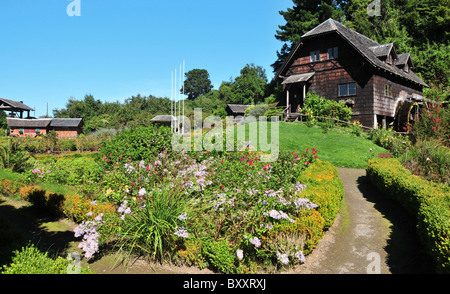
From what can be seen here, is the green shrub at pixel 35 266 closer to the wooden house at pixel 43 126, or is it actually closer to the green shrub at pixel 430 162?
the green shrub at pixel 430 162

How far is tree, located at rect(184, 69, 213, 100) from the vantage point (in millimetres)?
108188

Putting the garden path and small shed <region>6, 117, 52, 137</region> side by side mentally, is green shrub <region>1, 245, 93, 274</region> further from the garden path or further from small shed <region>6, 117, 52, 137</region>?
small shed <region>6, 117, 52, 137</region>

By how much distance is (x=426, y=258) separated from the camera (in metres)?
4.99

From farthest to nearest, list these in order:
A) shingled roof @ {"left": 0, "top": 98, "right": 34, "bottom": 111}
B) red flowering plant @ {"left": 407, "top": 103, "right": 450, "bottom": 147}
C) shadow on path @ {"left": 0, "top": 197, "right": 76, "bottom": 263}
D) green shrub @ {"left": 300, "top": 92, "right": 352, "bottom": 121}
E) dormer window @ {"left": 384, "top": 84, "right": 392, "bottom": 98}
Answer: shingled roof @ {"left": 0, "top": 98, "right": 34, "bottom": 111}
dormer window @ {"left": 384, "top": 84, "right": 392, "bottom": 98}
green shrub @ {"left": 300, "top": 92, "right": 352, "bottom": 121}
red flowering plant @ {"left": 407, "top": 103, "right": 450, "bottom": 147}
shadow on path @ {"left": 0, "top": 197, "right": 76, "bottom": 263}

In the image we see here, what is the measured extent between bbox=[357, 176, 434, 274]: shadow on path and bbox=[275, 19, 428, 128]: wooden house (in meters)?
16.9

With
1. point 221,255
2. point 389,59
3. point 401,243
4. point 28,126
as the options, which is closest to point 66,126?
point 28,126

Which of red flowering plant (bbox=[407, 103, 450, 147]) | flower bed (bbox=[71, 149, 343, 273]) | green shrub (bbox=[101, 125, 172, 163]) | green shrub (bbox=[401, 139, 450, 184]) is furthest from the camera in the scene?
red flowering plant (bbox=[407, 103, 450, 147])

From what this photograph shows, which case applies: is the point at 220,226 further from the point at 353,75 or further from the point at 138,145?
the point at 353,75

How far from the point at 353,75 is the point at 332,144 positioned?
10533 millimetres

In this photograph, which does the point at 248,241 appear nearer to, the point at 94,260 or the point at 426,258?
the point at 94,260

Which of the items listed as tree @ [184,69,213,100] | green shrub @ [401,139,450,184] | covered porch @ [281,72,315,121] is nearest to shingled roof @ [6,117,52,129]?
covered porch @ [281,72,315,121]

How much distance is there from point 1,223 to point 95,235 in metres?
1.67

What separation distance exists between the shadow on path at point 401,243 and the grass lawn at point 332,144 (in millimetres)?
4558

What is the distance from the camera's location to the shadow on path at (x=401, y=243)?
190 inches
